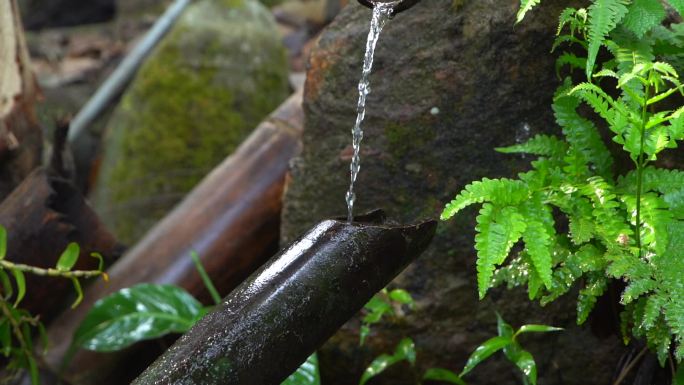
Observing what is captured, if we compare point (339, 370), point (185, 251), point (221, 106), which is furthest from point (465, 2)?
point (221, 106)

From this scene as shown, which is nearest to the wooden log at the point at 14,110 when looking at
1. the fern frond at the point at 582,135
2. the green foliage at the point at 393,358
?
the green foliage at the point at 393,358

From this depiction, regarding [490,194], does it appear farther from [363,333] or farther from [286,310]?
[363,333]

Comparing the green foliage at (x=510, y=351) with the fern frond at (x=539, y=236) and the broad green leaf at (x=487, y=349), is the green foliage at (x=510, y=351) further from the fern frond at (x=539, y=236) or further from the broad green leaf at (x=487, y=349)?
the fern frond at (x=539, y=236)

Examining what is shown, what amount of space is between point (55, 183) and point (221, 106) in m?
1.97

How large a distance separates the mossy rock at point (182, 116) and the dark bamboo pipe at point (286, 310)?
10.7ft

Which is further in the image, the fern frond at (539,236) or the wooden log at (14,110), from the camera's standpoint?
the wooden log at (14,110)

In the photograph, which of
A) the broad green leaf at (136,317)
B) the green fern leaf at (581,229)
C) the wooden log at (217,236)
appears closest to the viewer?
the green fern leaf at (581,229)

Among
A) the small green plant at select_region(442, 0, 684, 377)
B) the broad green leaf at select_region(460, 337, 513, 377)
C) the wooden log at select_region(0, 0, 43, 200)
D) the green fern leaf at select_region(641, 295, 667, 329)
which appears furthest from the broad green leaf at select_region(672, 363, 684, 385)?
the wooden log at select_region(0, 0, 43, 200)

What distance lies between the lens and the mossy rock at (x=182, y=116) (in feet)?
16.9

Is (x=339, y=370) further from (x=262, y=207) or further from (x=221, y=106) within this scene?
(x=221, y=106)

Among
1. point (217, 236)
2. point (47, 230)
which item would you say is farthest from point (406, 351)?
point (47, 230)

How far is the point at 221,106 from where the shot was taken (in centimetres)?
519

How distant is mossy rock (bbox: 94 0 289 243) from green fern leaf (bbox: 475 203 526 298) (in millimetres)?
3335

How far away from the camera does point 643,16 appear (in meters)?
2.17
